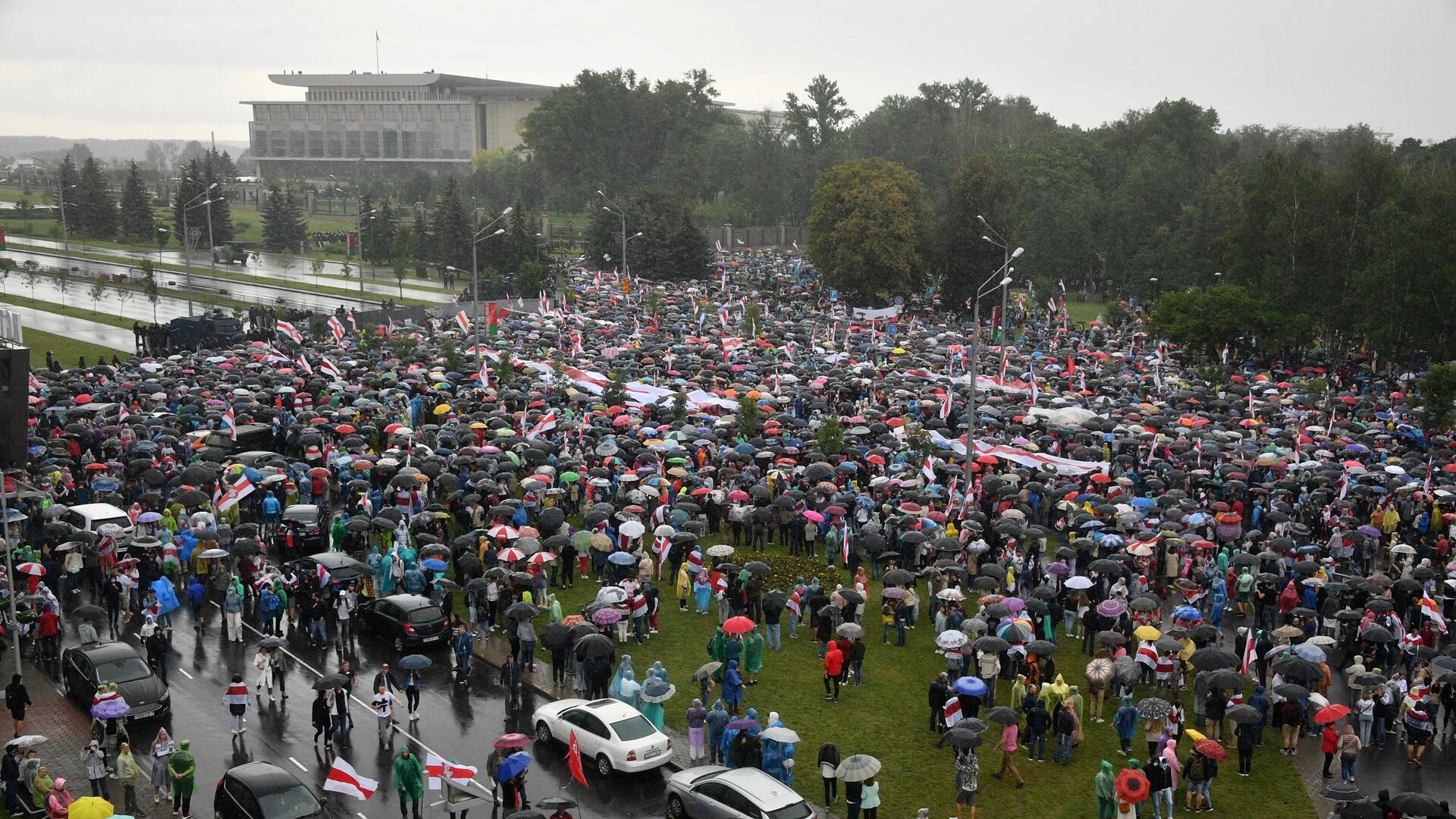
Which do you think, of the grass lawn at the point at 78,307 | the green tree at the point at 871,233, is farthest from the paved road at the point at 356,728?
the green tree at the point at 871,233

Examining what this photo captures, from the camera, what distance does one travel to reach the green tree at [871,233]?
71.7m

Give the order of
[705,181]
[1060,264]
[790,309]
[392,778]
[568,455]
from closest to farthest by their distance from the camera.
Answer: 1. [392,778]
2. [568,455]
3. [790,309]
4. [1060,264]
5. [705,181]

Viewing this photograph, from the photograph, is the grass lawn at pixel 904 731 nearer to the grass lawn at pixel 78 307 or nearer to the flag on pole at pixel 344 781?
the flag on pole at pixel 344 781

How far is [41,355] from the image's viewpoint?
5569 centimetres

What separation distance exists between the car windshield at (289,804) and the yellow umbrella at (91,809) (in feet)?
5.88

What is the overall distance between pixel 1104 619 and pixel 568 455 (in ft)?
50.4

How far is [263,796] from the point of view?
51.2ft

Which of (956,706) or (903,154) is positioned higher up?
(903,154)

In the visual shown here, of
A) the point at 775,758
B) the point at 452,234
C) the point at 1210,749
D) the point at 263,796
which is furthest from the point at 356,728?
the point at 452,234

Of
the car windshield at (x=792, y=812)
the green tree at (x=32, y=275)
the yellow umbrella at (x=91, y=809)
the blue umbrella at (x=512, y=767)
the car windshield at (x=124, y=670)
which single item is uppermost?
the green tree at (x=32, y=275)

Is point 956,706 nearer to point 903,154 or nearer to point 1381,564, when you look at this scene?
point 1381,564

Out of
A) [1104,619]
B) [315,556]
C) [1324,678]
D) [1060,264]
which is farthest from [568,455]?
[1060,264]

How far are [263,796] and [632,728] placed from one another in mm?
5097

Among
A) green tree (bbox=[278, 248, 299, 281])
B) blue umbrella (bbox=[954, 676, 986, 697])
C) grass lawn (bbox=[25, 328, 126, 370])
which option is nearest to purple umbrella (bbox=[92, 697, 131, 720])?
blue umbrella (bbox=[954, 676, 986, 697])
